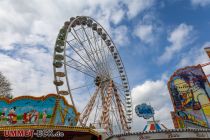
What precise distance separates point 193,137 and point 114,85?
47.7 feet

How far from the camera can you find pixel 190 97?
105 ft

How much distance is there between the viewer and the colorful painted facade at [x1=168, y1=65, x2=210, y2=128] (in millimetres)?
30766

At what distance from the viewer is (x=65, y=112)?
28.3m

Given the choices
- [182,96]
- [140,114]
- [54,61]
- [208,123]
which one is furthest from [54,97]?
[208,123]

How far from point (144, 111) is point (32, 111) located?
1230 centimetres

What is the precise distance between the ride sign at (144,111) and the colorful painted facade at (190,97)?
776 centimetres

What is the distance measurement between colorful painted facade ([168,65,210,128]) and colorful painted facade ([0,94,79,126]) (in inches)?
564

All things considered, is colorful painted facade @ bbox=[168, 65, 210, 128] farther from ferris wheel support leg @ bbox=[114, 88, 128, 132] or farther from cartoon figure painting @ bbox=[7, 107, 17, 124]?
cartoon figure painting @ bbox=[7, 107, 17, 124]

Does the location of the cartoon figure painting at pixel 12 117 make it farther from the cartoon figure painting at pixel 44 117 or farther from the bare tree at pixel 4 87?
the bare tree at pixel 4 87

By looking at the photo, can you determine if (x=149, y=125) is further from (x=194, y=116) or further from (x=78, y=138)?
(x=194, y=116)

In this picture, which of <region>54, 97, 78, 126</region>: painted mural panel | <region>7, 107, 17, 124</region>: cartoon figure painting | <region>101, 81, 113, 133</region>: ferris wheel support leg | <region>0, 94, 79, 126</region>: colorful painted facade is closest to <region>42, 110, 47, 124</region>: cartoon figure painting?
<region>0, 94, 79, 126</region>: colorful painted facade

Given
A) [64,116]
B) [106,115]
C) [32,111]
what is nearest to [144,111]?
[106,115]

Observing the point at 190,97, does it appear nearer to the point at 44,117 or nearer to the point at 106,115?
the point at 106,115

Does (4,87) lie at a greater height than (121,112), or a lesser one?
greater
